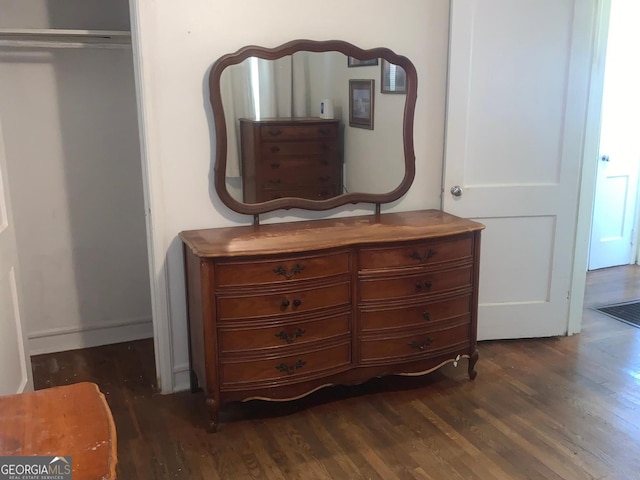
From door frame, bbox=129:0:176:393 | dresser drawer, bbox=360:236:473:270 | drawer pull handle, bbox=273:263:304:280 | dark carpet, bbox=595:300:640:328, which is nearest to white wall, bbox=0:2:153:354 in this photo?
door frame, bbox=129:0:176:393

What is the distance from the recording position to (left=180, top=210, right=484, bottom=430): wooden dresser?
8.20ft

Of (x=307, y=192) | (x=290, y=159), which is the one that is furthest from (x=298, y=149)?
(x=307, y=192)

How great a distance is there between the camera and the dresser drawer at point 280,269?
2463mm

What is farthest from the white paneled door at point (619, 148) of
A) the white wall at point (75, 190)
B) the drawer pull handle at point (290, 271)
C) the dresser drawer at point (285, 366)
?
the white wall at point (75, 190)

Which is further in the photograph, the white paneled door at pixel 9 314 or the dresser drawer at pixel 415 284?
the dresser drawer at pixel 415 284

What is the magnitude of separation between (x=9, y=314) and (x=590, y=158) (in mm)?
3006

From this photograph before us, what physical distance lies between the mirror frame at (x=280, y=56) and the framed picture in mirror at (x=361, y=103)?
13 centimetres

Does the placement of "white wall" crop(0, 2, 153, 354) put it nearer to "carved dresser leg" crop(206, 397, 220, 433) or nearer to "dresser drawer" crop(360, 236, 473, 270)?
"carved dresser leg" crop(206, 397, 220, 433)

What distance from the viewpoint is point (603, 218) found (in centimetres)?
488

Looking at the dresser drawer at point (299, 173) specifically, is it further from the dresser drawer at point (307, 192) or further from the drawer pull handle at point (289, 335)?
the drawer pull handle at point (289, 335)

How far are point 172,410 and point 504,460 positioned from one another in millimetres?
1459

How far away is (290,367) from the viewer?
2.61 m

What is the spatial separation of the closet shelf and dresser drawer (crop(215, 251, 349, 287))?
1.39 m

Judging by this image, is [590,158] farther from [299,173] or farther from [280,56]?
[280,56]
